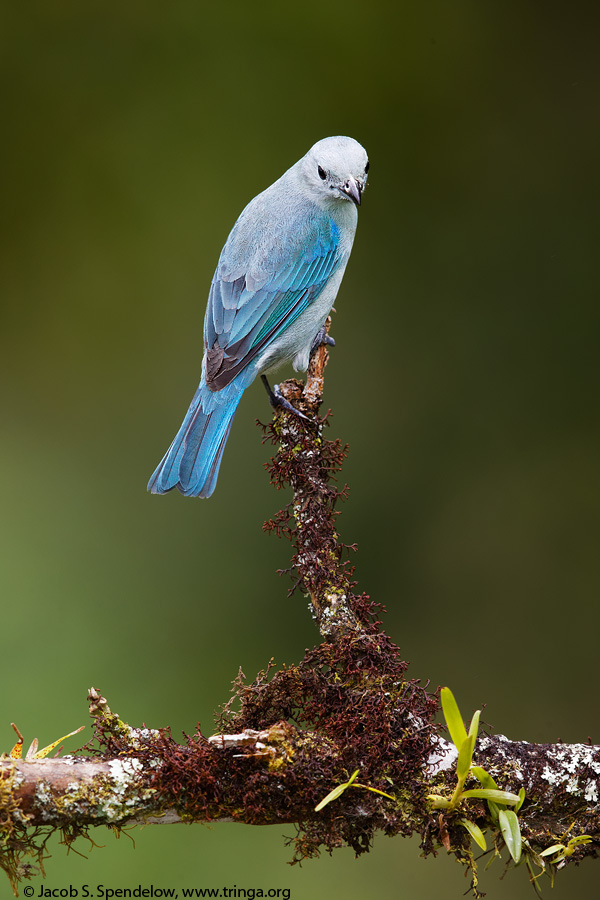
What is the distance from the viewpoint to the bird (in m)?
2.83

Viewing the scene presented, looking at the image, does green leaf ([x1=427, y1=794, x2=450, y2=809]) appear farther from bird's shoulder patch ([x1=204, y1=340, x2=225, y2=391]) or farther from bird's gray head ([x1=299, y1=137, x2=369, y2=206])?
bird's gray head ([x1=299, y1=137, x2=369, y2=206])

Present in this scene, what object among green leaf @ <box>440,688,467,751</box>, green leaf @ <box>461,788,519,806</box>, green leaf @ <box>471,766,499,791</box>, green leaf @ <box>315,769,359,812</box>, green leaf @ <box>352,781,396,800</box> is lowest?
green leaf @ <box>315,769,359,812</box>

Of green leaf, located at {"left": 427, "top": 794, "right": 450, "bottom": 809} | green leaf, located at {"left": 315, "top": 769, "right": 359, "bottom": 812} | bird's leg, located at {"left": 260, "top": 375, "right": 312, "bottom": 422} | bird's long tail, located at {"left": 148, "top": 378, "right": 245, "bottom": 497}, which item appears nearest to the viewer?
green leaf, located at {"left": 315, "top": 769, "right": 359, "bottom": 812}

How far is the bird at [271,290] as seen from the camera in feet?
9.30

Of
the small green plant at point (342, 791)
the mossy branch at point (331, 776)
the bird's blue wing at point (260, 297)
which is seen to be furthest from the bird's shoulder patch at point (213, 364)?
the small green plant at point (342, 791)

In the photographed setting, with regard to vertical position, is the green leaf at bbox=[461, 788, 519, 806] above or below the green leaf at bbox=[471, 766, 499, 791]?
below

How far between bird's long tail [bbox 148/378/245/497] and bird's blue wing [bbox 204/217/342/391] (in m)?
0.05

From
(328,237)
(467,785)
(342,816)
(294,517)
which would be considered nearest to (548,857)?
(467,785)

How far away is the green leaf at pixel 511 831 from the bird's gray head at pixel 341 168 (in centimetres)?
199

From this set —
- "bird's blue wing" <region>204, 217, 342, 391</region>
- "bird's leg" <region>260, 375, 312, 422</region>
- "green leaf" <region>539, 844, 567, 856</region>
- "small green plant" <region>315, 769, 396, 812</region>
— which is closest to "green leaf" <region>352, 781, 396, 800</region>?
"small green plant" <region>315, 769, 396, 812</region>

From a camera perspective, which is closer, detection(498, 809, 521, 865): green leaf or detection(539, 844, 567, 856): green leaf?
detection(498, 809, 521, 865): green leaf

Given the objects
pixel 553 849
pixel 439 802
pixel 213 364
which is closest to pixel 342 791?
pixel 439 802

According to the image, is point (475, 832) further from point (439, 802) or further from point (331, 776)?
point (331, 776)

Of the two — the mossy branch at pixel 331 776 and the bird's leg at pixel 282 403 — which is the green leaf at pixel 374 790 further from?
the bird's leg at pixel 282 403
